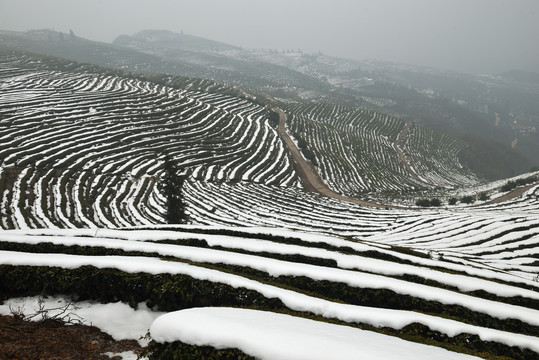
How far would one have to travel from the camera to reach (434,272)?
42.9ft

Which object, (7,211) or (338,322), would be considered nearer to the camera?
(338,322)

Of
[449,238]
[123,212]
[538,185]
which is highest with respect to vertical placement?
[538,185]

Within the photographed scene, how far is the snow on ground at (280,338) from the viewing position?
5.83 meters

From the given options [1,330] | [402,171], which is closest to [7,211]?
[1,330]

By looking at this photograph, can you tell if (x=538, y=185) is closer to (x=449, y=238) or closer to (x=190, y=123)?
(x=449, y=238)

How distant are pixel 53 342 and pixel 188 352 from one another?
13.8 feet

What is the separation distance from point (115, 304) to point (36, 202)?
143 feet

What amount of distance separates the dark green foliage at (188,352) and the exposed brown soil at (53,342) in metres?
1.60

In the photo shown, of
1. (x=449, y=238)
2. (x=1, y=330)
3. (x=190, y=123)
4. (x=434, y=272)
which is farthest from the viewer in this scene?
(x=190, y=123)

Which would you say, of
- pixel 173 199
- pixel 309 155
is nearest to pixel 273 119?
pixel 309 155

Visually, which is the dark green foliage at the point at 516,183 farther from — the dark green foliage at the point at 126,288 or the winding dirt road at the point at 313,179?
the dark green foliage at the point at 126,288

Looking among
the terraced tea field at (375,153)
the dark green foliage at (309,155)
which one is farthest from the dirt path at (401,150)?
the dark green foliage at (309,155)

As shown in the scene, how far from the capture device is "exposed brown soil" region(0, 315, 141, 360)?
6.68 metres

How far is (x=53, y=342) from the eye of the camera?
7.32 metres
